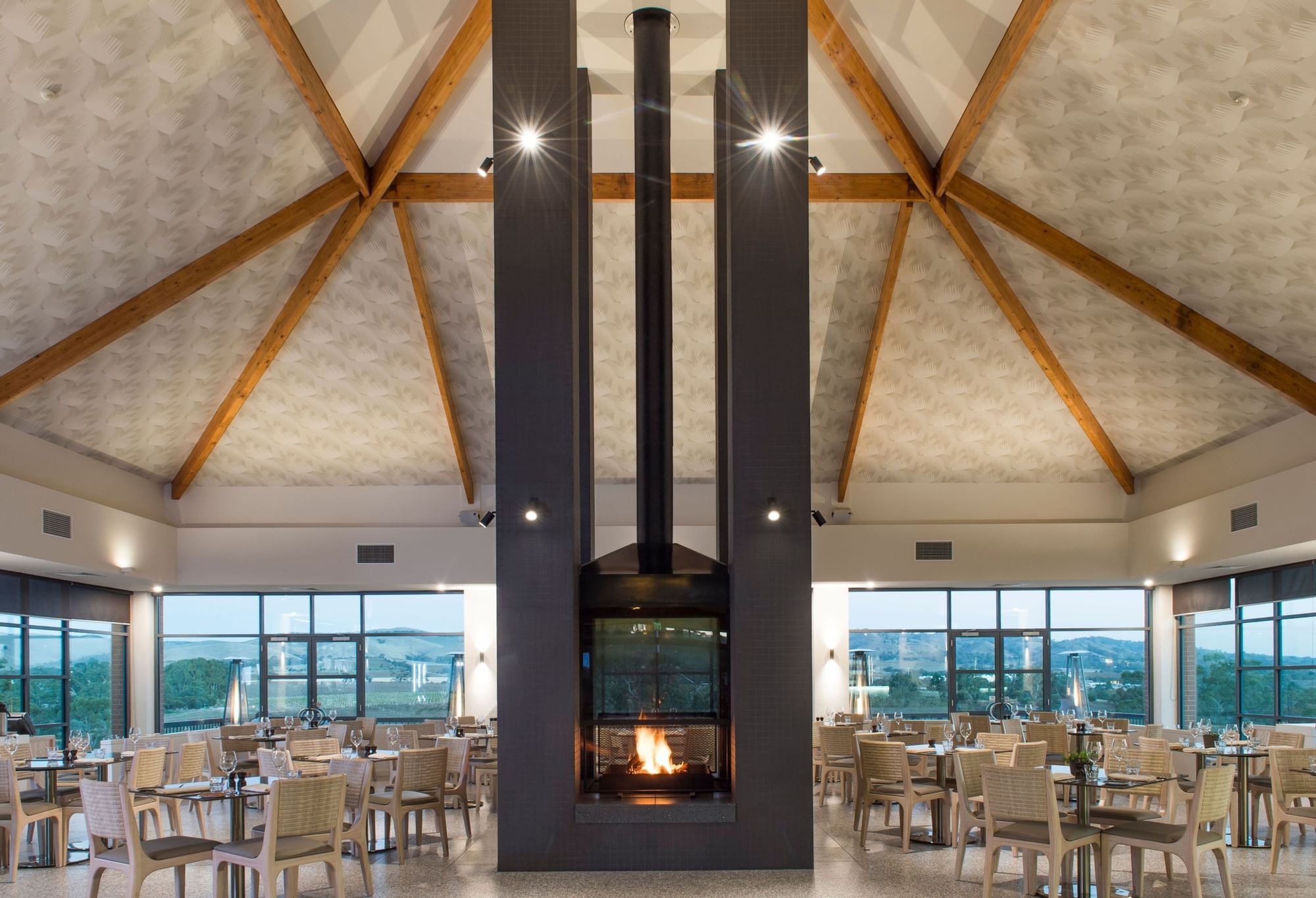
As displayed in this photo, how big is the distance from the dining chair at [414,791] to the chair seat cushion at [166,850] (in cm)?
198

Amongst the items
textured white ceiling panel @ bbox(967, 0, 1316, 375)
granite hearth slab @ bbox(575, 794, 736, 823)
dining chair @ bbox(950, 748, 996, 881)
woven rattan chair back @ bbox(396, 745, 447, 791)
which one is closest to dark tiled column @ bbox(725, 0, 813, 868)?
granite hearth slab @ bbox(575, 794, 736, 823)

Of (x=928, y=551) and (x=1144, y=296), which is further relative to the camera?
(x=928, y=551)

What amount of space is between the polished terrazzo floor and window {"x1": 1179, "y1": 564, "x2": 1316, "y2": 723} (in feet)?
13.4

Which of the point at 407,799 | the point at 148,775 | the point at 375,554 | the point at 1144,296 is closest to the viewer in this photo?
the point at 407,799

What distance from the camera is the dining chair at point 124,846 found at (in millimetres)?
6773

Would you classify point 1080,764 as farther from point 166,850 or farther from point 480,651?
point 480,651

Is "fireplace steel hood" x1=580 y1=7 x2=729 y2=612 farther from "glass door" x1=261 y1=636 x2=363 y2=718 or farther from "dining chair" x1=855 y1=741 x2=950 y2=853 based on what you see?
"glass door" x1=261 y1=636 x2=363 y2=718

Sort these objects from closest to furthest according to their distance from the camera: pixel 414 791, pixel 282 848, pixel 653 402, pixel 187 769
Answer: pixel 282 848
pixel 653 402
pixel 414 791
pixel 187 769

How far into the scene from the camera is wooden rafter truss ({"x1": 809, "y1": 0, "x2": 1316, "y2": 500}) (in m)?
10.6

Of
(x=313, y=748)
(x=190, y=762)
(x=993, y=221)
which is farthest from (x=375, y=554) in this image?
(x=993, y=221)

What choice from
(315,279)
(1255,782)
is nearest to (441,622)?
(315,279)

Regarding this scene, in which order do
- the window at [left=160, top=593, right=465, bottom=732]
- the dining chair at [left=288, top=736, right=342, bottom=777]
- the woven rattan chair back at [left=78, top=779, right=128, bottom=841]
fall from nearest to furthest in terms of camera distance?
the woven rattan chair back at [left=78, top=779, right=128, bottom=841]
the dining chair at [left=288, top=736, right=342, bottom=777]
the window at [left=160, top=593, right=465, bottom=732]

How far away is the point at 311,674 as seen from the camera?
17.7m

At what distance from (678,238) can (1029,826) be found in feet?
25.6
